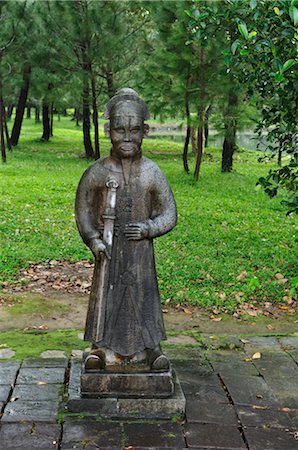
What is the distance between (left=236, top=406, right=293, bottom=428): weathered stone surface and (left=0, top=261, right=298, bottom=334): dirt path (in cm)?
184

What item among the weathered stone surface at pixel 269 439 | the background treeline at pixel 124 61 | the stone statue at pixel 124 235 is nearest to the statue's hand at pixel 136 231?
the stone statue at pixel 124 235

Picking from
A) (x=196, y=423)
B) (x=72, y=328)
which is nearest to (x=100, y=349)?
(x=196, y=423)

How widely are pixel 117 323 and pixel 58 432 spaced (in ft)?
2.58

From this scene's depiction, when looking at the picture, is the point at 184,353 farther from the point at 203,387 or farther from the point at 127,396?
the point at 127,396

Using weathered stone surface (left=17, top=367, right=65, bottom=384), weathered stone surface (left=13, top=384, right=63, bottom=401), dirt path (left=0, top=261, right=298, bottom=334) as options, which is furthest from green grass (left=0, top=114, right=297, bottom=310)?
weathered stone surface (left=13, top=384, right=63, bottom=401)

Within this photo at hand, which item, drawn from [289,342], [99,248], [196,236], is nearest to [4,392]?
[99,248]

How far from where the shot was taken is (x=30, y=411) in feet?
12.5

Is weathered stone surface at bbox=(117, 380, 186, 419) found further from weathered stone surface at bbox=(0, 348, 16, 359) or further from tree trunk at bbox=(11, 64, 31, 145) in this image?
tree trunk at bbox=(11, 64, 31, 145)

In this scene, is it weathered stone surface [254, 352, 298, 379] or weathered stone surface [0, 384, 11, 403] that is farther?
weathered stone surface [254, 352, 298, 379]

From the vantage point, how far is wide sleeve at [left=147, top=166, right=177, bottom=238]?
154 inches

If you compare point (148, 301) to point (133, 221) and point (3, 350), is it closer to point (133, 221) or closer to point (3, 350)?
point (133, 221)

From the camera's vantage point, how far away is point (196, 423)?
3.74 meters

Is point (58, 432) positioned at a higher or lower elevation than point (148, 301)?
lower

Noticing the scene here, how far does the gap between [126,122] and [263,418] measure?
216 cm
